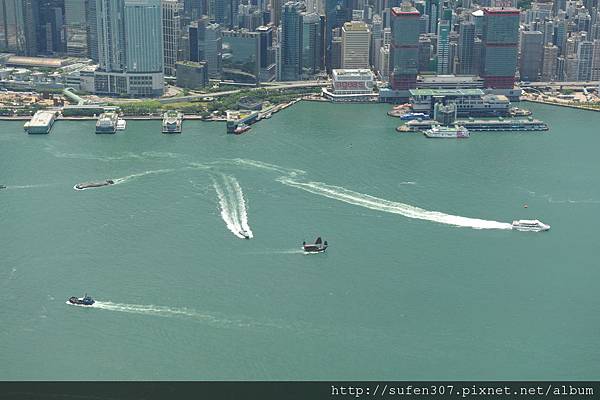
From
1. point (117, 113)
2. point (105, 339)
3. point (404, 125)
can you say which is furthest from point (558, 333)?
point (117, 113)

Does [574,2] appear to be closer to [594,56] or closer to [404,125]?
[594,56]

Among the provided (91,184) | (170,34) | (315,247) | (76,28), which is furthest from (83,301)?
(76,28)

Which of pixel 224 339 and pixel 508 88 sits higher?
pixel 508 88

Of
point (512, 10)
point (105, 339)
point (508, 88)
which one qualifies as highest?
point (512, 10)

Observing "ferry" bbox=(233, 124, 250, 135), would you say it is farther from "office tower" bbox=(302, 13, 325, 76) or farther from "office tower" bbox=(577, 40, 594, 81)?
"office tower" bbox=(577, 40, 594, 81)

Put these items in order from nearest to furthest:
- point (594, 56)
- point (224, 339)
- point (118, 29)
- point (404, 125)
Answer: point (224, 339)
point (404, 125)
point (118, 29)
point (594, 56)

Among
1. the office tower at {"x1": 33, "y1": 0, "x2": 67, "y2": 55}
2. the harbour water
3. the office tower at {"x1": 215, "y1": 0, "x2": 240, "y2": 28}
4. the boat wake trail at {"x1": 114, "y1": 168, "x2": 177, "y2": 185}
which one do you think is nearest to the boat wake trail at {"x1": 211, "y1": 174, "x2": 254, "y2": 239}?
the harbour water
